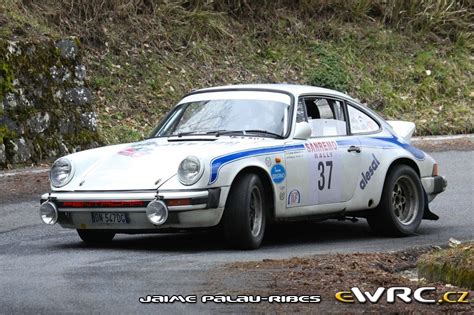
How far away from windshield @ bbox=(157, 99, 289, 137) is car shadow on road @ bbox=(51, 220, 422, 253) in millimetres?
940

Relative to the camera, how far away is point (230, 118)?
11.1 meters

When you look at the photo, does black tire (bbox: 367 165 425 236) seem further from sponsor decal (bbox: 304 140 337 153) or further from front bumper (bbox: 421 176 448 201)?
sponsor decal (bbox: 304 140 337 153)

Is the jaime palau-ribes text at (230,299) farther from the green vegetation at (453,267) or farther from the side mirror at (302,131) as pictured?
the side mirror at (302,131)

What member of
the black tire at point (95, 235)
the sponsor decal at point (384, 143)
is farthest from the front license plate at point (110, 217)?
the sponsor decal at point (384, 143)

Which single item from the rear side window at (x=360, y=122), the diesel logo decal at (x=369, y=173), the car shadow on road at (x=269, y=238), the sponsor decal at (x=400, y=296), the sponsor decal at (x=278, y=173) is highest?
the rear side window at (x=360, y=122)

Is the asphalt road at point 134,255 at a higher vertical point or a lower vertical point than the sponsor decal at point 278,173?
lower

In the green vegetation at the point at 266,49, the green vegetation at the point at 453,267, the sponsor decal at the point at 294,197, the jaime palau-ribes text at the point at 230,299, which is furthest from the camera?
the green vegetation at the point at 266,49

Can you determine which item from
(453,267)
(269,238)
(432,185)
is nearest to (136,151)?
(269,238)

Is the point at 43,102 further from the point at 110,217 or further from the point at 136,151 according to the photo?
the point at 110,217

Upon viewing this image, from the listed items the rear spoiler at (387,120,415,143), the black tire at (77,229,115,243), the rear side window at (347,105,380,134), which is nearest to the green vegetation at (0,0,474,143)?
the rear spoiler at (387,120,415,143)

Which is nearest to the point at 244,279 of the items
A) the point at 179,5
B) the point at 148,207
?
the point at 148,207

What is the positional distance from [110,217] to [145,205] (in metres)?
0.34

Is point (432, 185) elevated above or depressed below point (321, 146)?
Result: below

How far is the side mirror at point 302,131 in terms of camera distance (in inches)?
430
